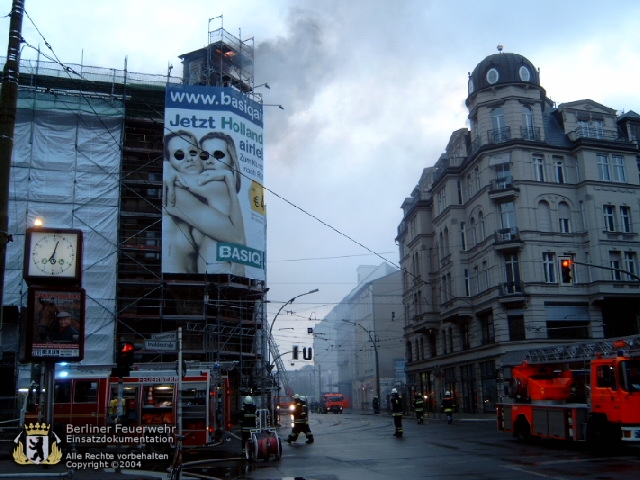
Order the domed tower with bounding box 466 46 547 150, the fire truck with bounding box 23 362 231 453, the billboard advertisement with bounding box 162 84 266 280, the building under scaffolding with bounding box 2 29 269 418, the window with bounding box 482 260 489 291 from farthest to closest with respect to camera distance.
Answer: the window with bounding box 482 260 489 291, the domed tower with bounding box 466 46 547 150, the billboard advertisement with bounding box 162 84 266 280, the building under scaffolding with bounding box 2 29 269 418, the fire truck with bounding box 23 362 231 453

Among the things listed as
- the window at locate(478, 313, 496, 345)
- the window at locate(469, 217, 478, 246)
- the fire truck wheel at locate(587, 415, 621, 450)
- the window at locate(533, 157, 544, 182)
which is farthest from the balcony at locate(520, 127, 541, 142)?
the fire truck wheel at locate(587, 415, 621, 450)

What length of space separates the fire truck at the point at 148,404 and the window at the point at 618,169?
33.8 meters

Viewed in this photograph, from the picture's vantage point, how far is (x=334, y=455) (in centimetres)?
1914

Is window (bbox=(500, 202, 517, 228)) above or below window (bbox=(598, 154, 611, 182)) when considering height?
below

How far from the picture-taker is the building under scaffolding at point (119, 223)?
120 feet

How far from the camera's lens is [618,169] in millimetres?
46188

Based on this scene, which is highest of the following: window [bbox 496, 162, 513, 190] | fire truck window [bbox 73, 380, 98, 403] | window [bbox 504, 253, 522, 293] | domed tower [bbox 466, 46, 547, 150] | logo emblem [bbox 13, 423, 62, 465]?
domed tower [bbox 466, 46, 547, 150]

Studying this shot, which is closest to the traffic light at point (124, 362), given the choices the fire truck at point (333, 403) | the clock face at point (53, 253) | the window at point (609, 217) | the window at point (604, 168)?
the clock face at point (53, 253)

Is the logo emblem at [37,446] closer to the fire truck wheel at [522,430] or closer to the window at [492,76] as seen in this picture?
the fire truck wheel at [522,430]

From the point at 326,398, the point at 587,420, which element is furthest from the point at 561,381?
the point at 326,398

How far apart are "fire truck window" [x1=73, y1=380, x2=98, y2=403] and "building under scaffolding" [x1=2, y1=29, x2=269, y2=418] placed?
524 inches

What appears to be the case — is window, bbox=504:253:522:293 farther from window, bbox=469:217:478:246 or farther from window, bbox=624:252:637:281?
window, bbox=624:252:637:281

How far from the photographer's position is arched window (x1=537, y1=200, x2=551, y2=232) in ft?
147

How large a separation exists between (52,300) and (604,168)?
40.9m
